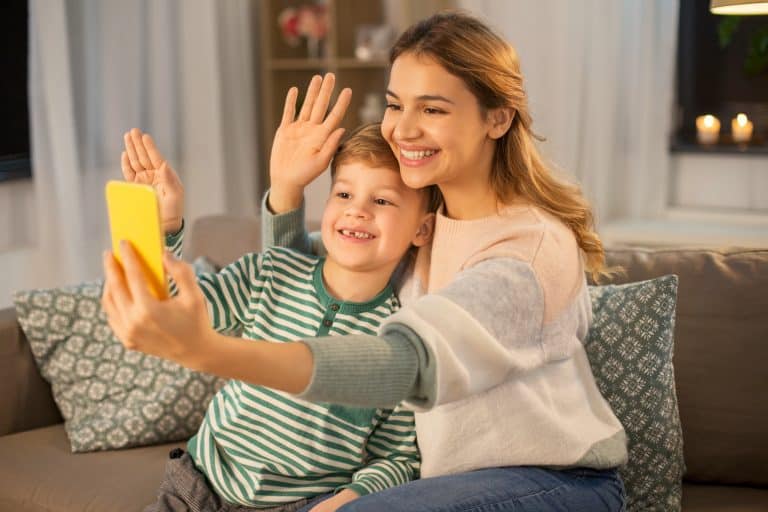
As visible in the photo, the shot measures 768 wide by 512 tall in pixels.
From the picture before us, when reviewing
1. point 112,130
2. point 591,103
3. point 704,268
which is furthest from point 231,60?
point 704,268

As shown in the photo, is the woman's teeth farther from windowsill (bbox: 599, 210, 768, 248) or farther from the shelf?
the shelf

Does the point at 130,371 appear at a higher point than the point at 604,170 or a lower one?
lower

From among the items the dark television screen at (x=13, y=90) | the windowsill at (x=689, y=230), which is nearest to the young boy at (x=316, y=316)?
the windowsill at (x=689, y=230)

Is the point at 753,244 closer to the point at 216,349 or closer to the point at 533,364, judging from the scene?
the point at 533,364

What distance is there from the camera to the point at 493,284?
135cm

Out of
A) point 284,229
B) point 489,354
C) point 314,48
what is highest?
point 314,48

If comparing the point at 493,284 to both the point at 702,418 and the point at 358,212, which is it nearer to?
the point at 358,212

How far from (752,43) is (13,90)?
2.51 m

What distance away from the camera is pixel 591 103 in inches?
146

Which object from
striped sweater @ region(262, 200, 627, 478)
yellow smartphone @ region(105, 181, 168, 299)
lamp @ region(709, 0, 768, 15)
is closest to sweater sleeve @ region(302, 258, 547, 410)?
striped sweater @ region(262, 200, 627, 478)

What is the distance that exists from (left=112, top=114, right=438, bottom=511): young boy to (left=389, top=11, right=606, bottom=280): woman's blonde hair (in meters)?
0.16

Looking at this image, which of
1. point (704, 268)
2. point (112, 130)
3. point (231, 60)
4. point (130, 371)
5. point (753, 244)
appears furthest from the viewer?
point (231, 60)

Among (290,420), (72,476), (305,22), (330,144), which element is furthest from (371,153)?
(305,22)

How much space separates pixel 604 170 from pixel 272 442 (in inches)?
92.7
